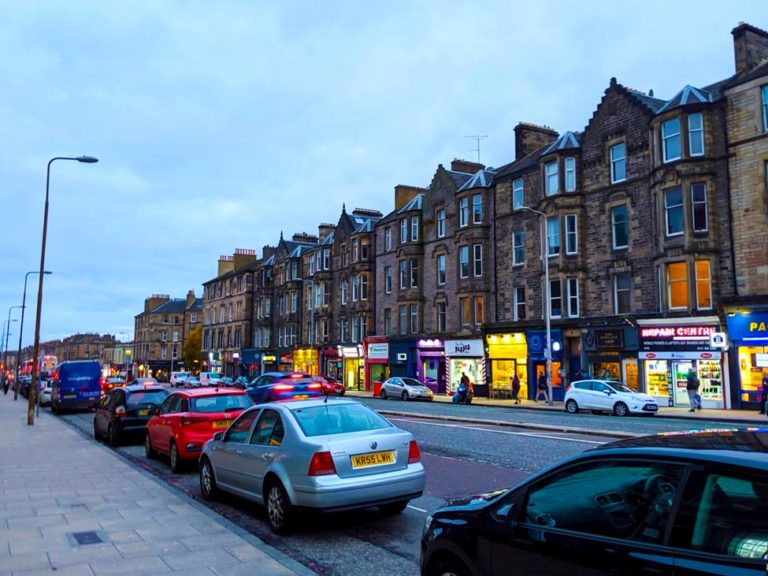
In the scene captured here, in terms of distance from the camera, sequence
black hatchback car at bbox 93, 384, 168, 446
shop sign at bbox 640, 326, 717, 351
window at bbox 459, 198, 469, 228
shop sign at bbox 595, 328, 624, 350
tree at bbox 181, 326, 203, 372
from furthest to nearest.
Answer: tree at bbox 181, 326, 203, 372 < window at bbox 459, 198, 469, 228 < shop sign at bbox 595, 328, 624, 350 < shop sign at bbox 640, 326, 717, 351 < black hatchback car at bbox 93, 384, 168, 446

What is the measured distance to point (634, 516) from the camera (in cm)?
330

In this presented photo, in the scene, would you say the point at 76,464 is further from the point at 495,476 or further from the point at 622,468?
the point at 622,468

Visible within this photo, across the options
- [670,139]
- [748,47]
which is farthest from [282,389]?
[748,47]

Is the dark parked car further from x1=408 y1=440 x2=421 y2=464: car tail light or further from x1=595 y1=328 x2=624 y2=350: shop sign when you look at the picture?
x1=595 y1=328 x2=624 y2=350: shop sign

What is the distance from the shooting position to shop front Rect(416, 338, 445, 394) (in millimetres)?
42781

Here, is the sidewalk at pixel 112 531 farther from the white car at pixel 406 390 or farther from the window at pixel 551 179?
the window at pixel 551 179

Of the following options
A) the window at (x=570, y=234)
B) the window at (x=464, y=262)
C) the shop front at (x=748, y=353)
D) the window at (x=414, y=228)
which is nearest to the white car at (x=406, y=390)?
the window at (x=464, y=262)

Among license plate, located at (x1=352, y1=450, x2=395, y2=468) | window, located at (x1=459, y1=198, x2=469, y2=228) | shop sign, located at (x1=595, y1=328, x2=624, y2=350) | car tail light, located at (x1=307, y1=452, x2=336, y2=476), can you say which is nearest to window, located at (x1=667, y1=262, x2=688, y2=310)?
shop sign, located at (x1=595, y1=328, x2=624, y2=350)

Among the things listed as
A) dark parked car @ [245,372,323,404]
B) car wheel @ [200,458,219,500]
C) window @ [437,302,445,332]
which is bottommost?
car wheel @ [200,458,219,500]

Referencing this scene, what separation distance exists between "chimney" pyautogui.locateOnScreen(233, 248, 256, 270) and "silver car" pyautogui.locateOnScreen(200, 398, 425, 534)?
72.7 metres

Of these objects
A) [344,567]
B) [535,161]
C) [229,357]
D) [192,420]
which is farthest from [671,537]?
[229,357]

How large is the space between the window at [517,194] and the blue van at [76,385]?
24960 millimetres

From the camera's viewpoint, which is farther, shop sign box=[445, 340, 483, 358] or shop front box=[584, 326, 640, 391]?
shop sign box=[445, 340, 483, 358]

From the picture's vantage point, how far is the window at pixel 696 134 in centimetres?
2802
